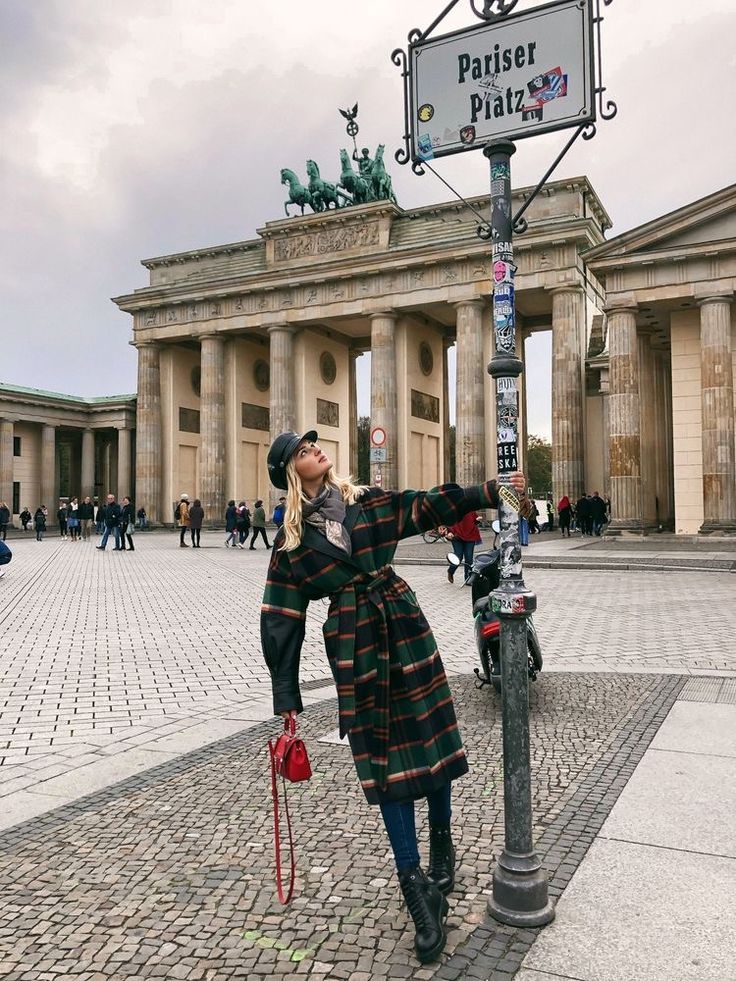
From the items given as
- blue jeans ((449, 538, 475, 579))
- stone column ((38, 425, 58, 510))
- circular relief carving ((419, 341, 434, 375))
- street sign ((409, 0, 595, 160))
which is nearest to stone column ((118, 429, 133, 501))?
stone column ((38, 425, 58, 510))

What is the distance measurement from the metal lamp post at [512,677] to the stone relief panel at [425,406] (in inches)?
1608

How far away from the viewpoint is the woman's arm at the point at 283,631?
3.13 meters

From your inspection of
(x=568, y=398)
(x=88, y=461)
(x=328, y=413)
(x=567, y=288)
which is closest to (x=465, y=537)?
(x=568, y=398)

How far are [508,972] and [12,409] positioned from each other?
57.1 meters

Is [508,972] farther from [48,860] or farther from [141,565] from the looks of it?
[141,565]

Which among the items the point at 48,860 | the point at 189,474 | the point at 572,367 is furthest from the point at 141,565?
the point at 189,474

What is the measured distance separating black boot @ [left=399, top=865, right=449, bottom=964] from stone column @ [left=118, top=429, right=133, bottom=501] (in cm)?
5593

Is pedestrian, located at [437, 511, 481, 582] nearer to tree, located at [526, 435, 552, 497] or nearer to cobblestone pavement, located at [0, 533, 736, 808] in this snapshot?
cobblestone pavement, located at [0, 533, 736, 808]

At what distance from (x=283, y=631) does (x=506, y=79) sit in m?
2.48

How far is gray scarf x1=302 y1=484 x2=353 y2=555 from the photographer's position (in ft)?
10.3

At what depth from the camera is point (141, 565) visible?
22203mm

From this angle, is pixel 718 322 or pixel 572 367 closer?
pixel 718 322

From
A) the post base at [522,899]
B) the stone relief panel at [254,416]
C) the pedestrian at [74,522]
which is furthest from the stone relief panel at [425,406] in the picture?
the post base at [522,899]

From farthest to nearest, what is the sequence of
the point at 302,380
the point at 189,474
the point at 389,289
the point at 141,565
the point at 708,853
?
the point at 189,474, the point at 302,380, the point at 389,289, the point at 141,565, the point at 708,853
